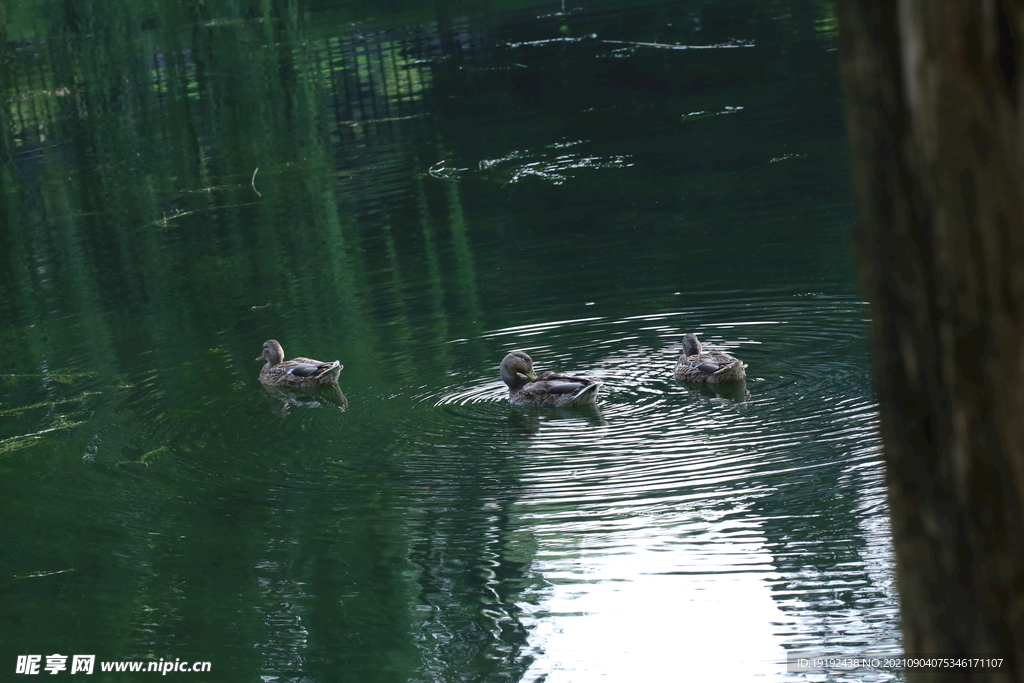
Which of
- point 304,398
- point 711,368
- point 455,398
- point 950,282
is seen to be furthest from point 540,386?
point 950,282

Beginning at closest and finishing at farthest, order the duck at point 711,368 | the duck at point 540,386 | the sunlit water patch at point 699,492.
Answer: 1. the sunlit water patch at point 699,492
2. the duck at point 711,368
3. the duck at point 540,386

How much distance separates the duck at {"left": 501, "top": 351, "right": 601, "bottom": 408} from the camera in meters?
9.83

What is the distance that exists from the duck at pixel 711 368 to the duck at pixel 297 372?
10.4ft

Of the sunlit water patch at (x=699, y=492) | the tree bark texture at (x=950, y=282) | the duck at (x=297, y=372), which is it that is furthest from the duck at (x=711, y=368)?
the tree bark texture at (x=950, y=282)

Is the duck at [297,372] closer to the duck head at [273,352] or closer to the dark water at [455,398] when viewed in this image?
the duck head at [273,352]

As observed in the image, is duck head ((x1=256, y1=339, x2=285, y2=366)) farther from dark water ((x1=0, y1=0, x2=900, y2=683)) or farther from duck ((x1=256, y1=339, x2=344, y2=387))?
dark water ((x1=0, y1=0, x2=900, y2=683))

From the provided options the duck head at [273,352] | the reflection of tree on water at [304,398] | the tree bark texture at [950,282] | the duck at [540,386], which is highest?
the tree bark texture at [950,282]

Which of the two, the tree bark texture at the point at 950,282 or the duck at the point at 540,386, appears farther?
the duck at the point at 540,386

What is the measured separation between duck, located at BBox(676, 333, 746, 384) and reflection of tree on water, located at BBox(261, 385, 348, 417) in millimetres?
2909

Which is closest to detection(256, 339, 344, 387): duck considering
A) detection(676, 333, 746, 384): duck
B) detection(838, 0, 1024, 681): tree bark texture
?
detection(676, 333, 746, 384): duck

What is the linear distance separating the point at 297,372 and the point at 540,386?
2.56 meters

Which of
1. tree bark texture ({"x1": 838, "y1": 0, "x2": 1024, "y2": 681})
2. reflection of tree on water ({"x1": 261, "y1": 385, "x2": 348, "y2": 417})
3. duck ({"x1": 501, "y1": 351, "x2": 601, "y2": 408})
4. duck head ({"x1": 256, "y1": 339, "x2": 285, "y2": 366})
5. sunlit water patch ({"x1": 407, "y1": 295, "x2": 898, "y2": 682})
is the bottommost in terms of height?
sunlit water patch ({"x1": 407, "y1": 295, "x2": 898, "y2": 682})

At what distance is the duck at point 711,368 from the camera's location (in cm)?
961

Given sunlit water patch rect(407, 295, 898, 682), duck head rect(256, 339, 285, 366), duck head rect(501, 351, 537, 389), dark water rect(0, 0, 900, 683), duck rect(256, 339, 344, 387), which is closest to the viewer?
sunlit water patch rect(407, 295, 898, 682)
